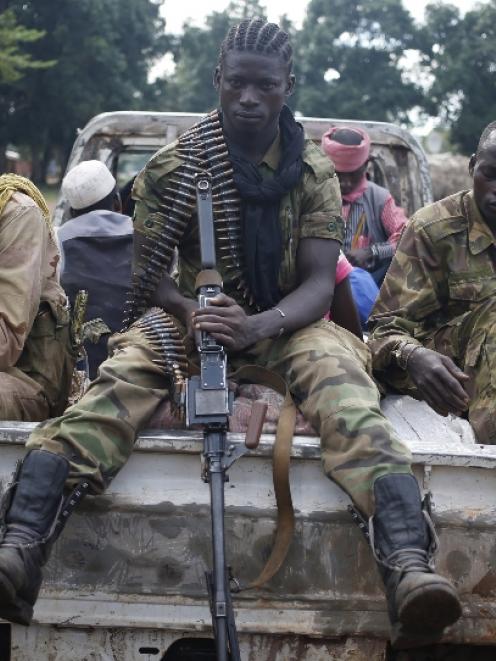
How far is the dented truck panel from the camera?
10.7ft

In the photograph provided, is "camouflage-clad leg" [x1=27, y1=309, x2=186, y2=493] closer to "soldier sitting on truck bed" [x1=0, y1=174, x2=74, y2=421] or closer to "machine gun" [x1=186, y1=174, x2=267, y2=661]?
"machine gun" [x1=186, y1=174, x2=267, y2=661]

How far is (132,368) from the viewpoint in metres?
3.58

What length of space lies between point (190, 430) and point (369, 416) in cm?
58

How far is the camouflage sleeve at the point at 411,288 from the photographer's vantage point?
4.25 meters

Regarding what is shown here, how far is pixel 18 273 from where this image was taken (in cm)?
384

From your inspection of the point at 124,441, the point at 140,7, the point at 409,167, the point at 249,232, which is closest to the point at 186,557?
the point at 124,441

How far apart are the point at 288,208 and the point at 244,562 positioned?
4.28 feet

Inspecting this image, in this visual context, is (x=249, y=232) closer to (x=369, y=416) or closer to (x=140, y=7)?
(x=369, y=416)

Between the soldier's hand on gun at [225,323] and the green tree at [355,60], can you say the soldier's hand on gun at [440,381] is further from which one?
the green tree at [355,60]

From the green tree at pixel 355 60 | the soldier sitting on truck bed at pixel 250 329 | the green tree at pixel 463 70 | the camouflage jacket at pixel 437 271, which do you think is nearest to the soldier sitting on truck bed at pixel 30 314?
the soldier sitting on truck bed at pixel 250 329

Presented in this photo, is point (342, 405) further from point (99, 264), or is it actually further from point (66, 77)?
point (66, 77)

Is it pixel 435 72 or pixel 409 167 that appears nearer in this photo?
pixel 409 167

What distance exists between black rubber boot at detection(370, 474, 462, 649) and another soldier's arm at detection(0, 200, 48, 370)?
4.57 ft

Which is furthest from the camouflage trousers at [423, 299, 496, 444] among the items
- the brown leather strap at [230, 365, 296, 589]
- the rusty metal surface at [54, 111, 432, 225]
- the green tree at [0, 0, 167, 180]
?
the green tree at [0, 0, 167, 180]
